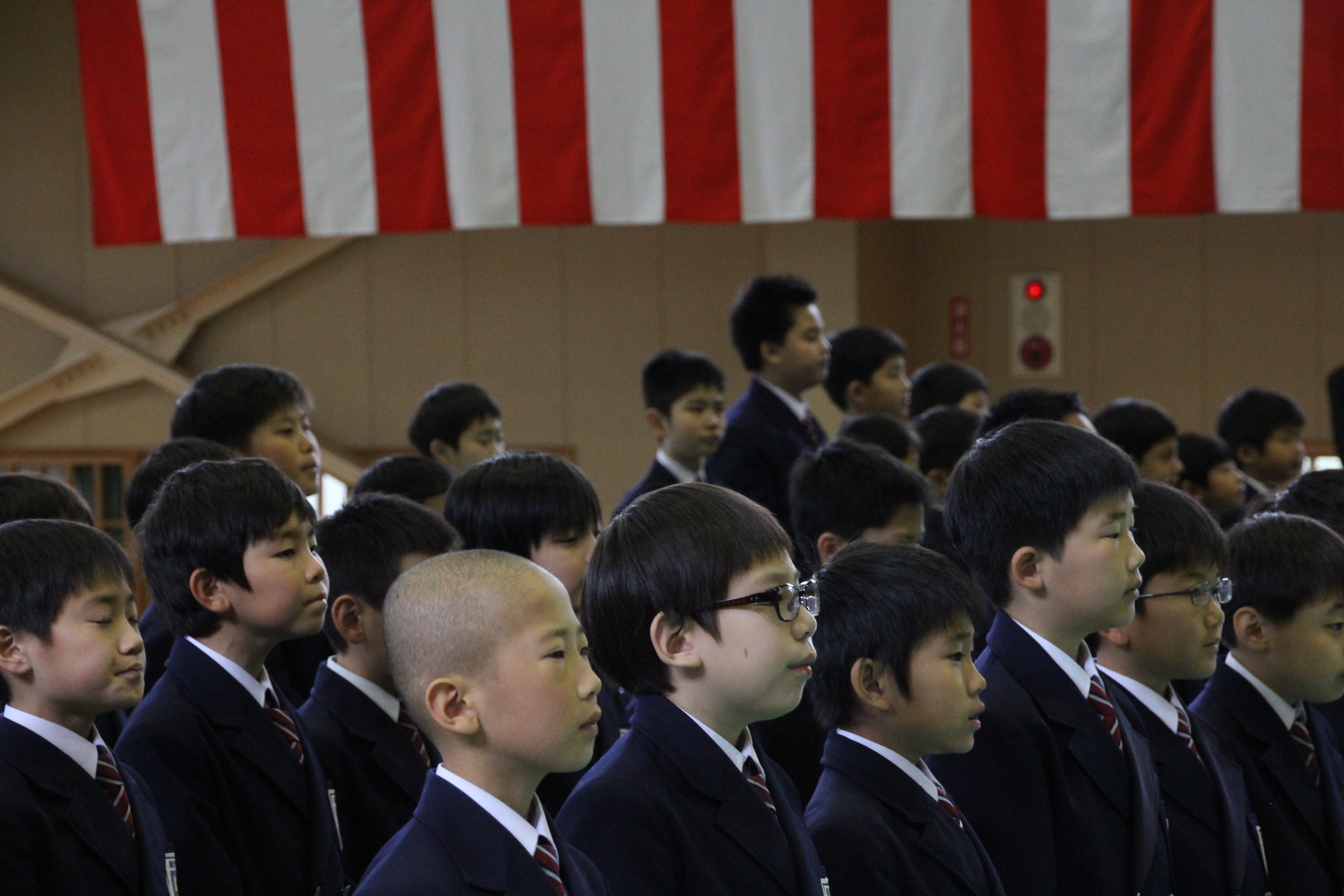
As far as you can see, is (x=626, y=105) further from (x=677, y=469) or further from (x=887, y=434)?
(x=887, y=434)

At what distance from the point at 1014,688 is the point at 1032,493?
0.27 m

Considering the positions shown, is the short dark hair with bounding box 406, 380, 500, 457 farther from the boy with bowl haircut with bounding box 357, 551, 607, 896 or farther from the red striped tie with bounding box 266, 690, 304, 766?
the boy with bowl haircut with bounding box 357, 551, 607, 896

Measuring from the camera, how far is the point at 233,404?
10.5 feet

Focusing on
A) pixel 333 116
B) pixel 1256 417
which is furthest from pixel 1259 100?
pixel 333 116

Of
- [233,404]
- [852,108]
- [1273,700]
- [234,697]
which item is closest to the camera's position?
[234,697]

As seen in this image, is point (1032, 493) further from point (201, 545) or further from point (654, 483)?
point (654, 483)

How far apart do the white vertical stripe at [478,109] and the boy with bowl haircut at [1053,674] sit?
336 cm

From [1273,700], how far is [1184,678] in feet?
0.82

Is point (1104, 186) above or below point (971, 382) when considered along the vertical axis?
above

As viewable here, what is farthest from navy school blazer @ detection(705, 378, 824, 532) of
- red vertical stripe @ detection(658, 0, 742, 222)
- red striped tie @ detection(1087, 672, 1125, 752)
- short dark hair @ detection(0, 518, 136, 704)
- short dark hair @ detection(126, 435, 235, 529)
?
short dark hair @ detection(0, 518, 136, 704)

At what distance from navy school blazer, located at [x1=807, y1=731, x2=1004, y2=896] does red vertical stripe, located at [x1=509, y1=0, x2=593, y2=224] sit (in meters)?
3.56

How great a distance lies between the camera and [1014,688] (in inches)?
78.4

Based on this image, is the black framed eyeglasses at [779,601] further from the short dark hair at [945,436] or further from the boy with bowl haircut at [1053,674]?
the short dark hair at [945,436]

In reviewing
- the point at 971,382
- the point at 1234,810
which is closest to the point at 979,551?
the point at 1234,810
